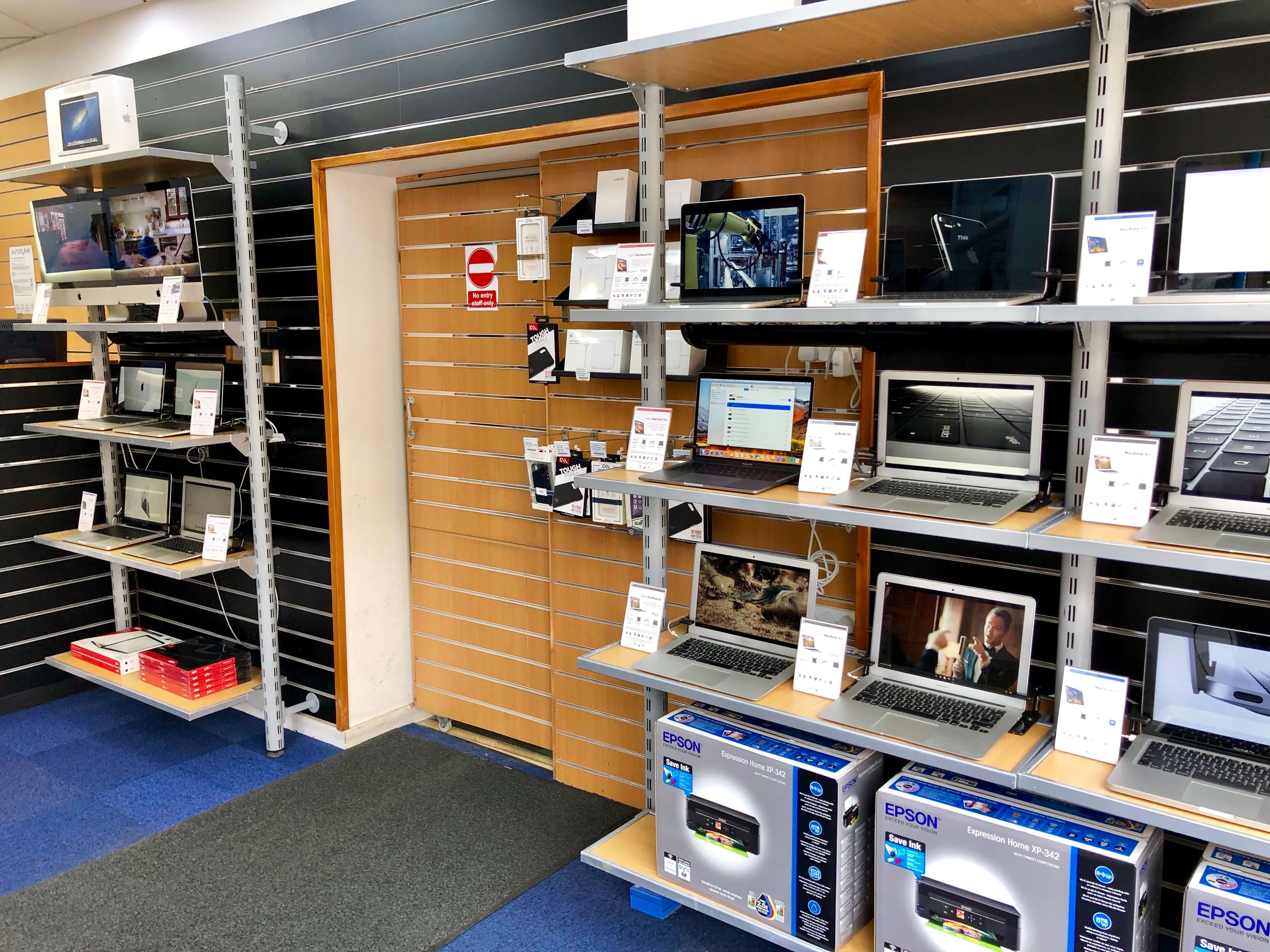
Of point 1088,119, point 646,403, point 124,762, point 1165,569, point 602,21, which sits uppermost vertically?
point 602,21

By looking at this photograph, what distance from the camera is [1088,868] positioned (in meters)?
1.81

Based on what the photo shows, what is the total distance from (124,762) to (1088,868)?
3577 mm

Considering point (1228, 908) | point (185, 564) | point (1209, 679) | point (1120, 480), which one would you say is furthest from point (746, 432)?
point (185, 564)

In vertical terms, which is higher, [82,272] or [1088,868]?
[82,272]

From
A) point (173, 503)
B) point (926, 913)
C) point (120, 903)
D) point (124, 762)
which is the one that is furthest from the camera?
point (173, 503)

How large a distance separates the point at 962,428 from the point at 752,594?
72 cm

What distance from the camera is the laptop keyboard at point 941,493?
204 centimetres

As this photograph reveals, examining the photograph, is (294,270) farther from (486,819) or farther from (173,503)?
(486,819)

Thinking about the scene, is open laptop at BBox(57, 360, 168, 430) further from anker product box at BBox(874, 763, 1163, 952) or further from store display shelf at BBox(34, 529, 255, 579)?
anker product box at BBox(874, 763, 1163, 952)

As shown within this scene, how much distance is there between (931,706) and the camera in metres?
2.14

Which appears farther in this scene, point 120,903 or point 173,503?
point 173,503

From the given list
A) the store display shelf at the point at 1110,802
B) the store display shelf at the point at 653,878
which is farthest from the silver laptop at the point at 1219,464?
the store display shelf at the point at 653,878

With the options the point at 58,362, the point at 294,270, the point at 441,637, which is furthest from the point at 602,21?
the point at 58,362

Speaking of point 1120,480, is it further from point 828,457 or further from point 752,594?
point 752,594
